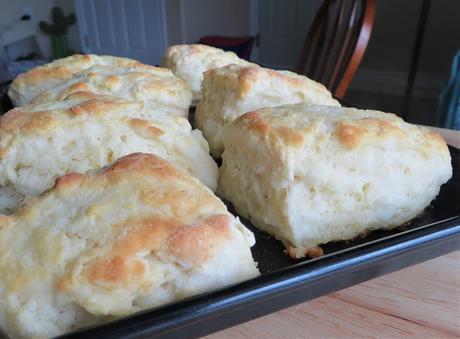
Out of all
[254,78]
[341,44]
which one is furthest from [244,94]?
[341,44]

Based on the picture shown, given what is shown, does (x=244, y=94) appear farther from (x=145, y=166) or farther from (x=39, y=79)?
(x=39, y=79)

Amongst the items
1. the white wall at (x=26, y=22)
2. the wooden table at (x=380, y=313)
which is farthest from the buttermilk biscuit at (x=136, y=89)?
the white wall at (x=26, y=22)

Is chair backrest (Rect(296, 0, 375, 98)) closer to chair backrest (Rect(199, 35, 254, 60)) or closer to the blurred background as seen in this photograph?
the blurred background

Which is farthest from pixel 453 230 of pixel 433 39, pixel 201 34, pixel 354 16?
pixel 201 34

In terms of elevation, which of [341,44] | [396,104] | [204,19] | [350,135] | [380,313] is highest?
[350,135]

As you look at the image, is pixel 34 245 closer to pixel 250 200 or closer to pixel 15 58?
pixel 250 200

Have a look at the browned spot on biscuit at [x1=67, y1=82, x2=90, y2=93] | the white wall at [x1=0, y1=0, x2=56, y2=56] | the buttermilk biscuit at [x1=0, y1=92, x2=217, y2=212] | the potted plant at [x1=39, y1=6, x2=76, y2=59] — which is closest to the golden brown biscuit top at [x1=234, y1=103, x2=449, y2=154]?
the buttermilk biscuit at [x1=0, y1=92, x2=217, y2=212]
